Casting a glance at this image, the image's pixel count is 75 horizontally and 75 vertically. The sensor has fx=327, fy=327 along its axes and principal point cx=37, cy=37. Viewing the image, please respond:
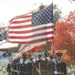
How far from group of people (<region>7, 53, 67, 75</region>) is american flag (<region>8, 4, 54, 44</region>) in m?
1.59

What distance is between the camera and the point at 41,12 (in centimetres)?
1432

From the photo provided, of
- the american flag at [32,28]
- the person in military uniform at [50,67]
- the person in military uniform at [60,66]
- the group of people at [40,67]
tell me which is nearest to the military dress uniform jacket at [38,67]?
the group of people at [40,67]

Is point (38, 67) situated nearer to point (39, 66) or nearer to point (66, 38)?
point (39, 66)

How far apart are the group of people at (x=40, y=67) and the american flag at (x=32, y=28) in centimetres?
159

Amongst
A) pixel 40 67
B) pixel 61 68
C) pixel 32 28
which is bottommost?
pixel 61 68

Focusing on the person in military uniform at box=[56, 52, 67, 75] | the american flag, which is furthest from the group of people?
the american flag

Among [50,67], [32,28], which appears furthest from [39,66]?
[32,28]

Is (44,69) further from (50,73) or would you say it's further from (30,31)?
(30,31)

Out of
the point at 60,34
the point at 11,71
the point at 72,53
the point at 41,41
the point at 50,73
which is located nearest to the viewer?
the point at 41,41

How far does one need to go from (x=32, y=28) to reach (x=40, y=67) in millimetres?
2933

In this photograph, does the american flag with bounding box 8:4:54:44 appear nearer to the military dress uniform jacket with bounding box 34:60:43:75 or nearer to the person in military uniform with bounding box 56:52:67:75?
the person in military uniform with bounding box 56:52:67:75

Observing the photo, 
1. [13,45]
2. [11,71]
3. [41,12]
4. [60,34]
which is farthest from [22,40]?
[60,34]

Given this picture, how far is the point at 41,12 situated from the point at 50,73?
130 inches

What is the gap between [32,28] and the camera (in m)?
14.2
